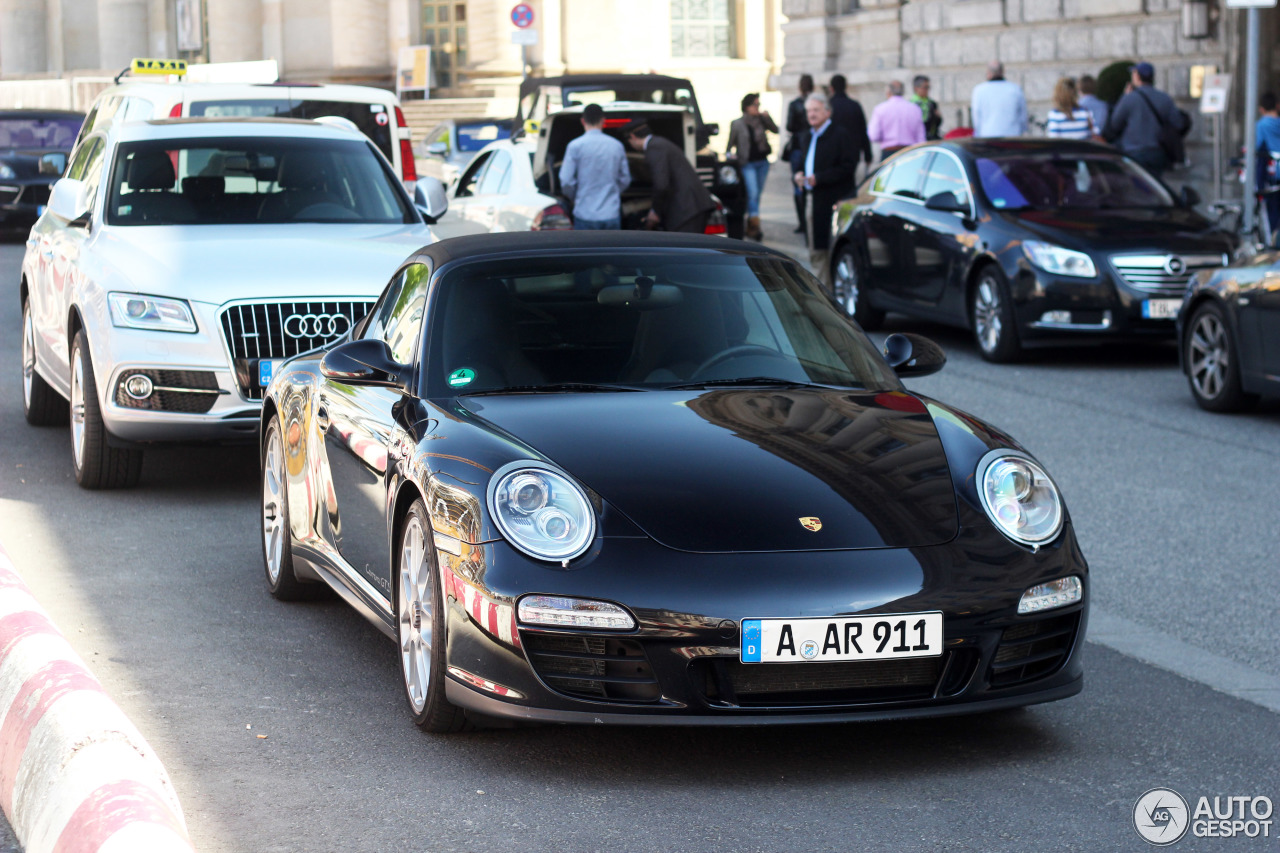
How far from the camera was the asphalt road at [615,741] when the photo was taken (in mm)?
4410

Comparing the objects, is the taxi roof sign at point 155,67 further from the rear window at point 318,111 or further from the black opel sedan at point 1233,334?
the black opel sedan at point 1233,334

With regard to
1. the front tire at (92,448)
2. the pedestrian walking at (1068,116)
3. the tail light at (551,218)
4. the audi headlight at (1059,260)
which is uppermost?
the pedestrian walking at (1068,116)

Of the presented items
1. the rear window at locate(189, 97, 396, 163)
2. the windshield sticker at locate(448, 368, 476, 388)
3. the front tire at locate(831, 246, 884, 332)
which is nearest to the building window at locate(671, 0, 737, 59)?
the front tire at locate(831, 246, 884, 332)

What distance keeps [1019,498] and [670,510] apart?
97 cm

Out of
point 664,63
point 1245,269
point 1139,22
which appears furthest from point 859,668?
point 664,63

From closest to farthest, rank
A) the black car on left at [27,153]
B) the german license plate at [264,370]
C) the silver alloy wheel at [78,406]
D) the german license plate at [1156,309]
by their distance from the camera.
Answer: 1. the german license plate at [264,370]
2. the silver alloy wheel at [78,406]
3. the german license plate at [1156,309]
4. the black car on left at [27,153]

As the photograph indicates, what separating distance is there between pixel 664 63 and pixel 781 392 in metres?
41.2

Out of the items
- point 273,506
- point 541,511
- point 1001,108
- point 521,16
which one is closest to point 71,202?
point 273,506

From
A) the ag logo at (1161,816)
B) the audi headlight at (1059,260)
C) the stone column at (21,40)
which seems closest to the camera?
the ag logo at (1161,816)

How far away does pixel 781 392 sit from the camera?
5.71 metres

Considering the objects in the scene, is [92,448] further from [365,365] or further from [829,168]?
[829,168]

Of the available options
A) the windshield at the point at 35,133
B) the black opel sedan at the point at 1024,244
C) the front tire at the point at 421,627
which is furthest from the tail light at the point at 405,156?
the windshield at the point at 35,133

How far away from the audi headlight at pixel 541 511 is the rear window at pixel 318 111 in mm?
9143

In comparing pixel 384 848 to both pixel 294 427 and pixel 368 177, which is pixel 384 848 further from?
pixel 368 177
